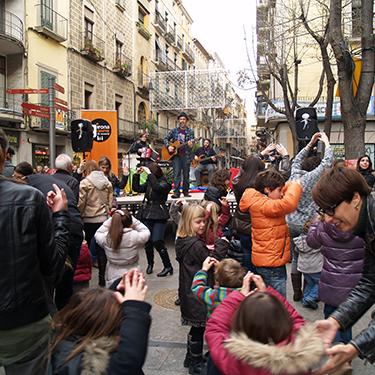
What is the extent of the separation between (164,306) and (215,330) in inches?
132

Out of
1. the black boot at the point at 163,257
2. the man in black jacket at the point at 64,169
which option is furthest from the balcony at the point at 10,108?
the man in black jacket at the point at 64,169

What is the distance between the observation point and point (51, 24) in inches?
840

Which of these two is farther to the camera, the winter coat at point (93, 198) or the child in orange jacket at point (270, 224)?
the winter coat at point (93, 198)

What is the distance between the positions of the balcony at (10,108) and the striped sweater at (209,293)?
1733 centimetres

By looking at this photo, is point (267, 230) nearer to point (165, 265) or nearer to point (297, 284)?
point (297, 284)

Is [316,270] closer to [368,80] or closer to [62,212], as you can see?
[62,212]

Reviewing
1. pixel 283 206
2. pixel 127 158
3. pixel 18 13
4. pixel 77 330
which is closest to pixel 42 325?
pixel 77 330

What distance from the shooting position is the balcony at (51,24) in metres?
20.5

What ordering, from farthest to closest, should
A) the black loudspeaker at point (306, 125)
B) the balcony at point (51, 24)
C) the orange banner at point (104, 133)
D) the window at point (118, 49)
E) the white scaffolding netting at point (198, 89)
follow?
the window at point (118, 49)
the white scaffolding netting at point (198, 89)
the balcony at point (51, 24)
the orange banner at point (104, 133)
the black loudspeaker at point (306, 125)

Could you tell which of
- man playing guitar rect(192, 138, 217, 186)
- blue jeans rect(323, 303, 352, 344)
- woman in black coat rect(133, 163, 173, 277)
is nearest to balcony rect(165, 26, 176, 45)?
man playing guitar rect(192, 138, 217, 186)

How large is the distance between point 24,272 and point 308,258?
3.75 m

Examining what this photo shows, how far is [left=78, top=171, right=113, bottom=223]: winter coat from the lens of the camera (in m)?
6.43

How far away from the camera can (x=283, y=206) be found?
3771 mm

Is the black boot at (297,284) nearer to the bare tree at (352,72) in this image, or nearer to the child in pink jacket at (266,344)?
the bare tree at (352,72)
